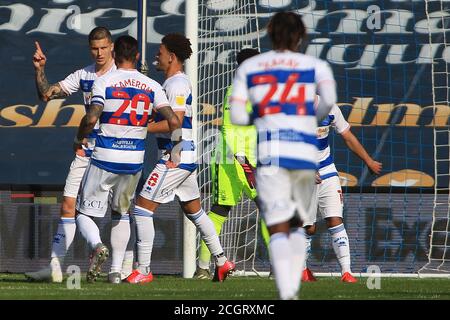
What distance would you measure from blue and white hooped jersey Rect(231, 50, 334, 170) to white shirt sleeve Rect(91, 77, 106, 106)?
2.50m

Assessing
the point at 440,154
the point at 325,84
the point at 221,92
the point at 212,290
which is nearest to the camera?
the point at 325,84

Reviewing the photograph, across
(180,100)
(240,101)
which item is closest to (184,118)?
(180,100)

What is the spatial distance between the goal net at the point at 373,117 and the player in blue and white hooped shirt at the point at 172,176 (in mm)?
1937

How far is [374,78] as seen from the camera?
1534 centimetres

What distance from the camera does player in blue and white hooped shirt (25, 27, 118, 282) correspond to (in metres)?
10.1

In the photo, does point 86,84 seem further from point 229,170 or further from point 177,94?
point 229,170

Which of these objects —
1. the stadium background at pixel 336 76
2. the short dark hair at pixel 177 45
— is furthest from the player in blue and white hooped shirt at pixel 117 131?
the stadium background at pixel 336 76

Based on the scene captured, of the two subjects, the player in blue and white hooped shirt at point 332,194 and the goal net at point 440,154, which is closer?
the player in blue and white hooped shirt at point 332,194

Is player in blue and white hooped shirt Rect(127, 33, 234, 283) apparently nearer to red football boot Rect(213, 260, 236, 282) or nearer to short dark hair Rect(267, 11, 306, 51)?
red football boot Rect(213, 260, 236, 282)

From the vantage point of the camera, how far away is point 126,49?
9453mm

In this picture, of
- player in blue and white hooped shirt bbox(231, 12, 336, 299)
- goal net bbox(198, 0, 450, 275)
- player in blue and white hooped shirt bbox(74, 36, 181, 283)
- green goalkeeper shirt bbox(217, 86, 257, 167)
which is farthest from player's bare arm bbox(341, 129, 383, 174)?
player in blue and white hooped shirt bbox(231, 12, 336, 299)

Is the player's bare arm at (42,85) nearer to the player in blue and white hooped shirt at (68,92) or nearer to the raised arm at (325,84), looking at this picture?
the player in blue and white hooped shirt at (68,92)

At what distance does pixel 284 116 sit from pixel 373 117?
8.47 metres

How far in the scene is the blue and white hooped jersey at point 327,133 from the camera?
10445 millimetres
